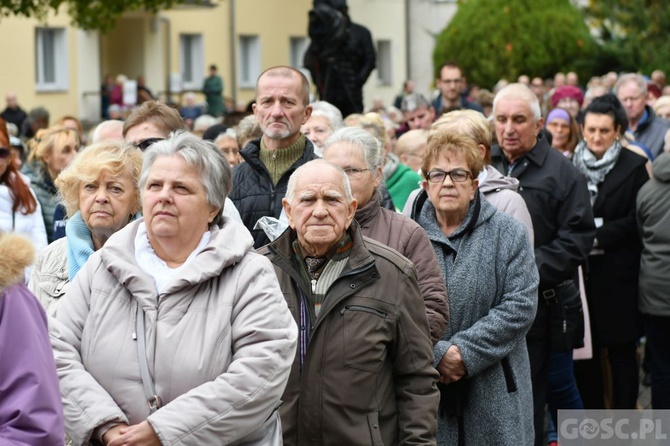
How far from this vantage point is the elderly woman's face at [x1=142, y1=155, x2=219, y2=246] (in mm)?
4484

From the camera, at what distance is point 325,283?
17.1 ft

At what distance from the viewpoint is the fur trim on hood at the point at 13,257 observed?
366cm

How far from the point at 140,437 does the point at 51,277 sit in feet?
4.84

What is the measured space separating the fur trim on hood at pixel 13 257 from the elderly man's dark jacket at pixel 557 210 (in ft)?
14.1

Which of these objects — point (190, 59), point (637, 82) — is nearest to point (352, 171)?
point (637, 82)

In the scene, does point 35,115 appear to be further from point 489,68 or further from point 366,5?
point 366,5

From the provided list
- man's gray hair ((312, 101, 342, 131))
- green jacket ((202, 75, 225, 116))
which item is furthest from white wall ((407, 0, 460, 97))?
man's gray hair ((312, 101, 342, 131))

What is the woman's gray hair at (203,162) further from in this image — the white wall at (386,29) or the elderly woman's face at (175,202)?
the white wall at (386,29)

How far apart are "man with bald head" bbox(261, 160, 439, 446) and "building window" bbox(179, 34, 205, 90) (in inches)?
1417

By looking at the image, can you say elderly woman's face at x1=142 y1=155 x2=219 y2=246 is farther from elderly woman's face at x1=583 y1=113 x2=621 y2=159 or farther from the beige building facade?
the beige building facade

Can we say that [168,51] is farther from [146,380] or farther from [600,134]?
[146,380]

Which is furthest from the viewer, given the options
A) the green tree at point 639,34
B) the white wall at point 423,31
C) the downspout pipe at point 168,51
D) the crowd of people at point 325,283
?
the white wall at point 423,31

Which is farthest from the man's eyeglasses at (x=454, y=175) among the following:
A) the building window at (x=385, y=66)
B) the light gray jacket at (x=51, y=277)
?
the building window at (x=385, y=66)

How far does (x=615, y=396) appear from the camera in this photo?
905 centimetres
